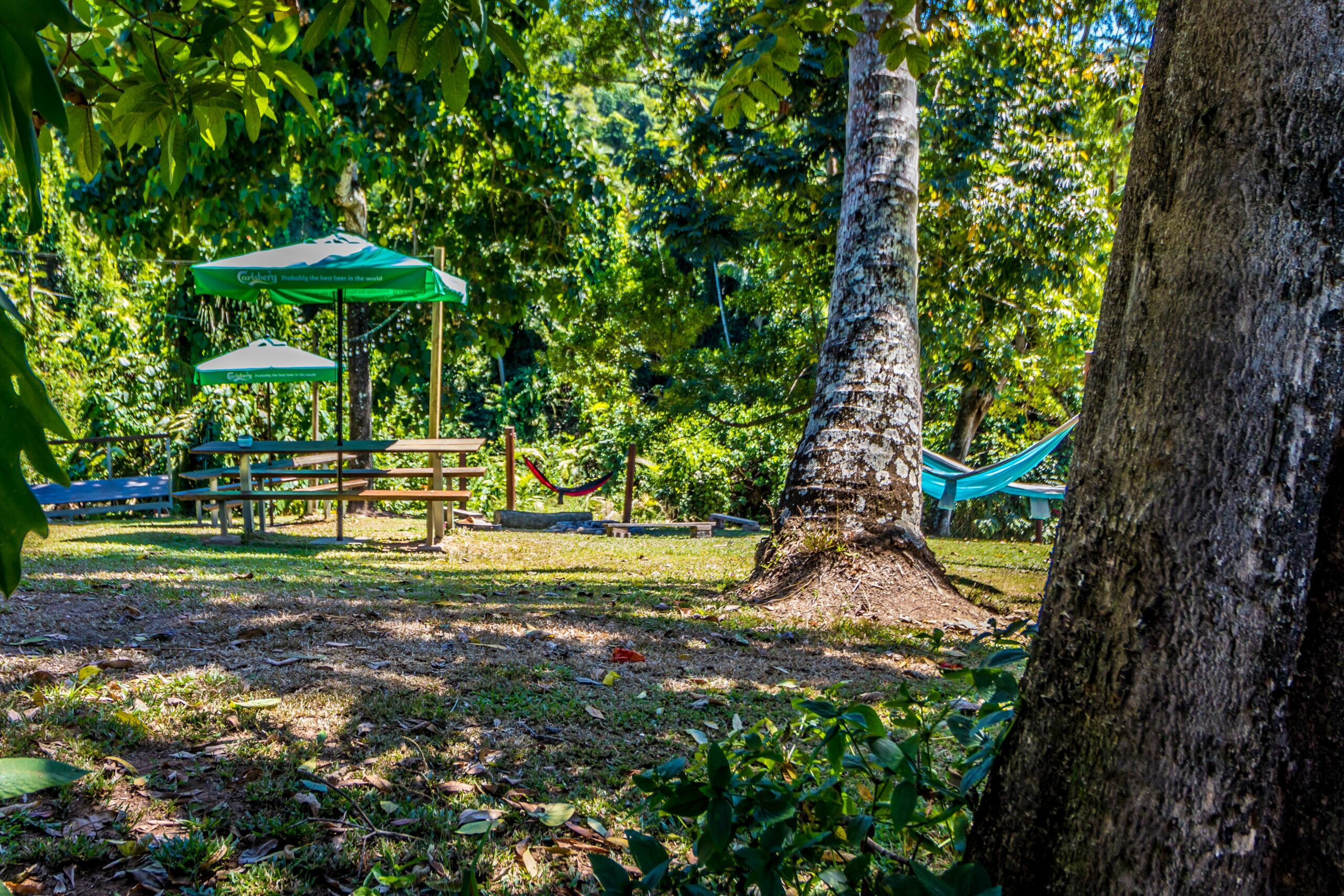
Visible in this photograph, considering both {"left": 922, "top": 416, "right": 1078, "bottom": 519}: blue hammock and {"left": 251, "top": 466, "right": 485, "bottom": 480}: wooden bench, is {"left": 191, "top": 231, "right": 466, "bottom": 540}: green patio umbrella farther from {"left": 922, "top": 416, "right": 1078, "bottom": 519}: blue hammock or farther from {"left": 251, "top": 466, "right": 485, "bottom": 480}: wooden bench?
{"left": 922, "top": 416, "right": 1078, "bottom": 519}: blue hammock

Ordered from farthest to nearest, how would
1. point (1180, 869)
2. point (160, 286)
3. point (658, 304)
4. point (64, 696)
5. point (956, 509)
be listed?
point (956, 509), point (658, 304), point (160, 286), point (64, 696), point (1180, 869)

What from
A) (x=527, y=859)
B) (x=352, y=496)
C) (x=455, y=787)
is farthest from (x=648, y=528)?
(x=527, y=859)

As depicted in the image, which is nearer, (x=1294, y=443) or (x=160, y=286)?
(x=1294, y=443)

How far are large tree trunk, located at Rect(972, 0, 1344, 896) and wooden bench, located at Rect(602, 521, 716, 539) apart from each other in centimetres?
795

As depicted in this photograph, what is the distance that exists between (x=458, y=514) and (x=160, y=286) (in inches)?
195

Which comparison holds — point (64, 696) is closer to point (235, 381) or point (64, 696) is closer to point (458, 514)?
point (235, 381)

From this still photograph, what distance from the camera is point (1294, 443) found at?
124 cm

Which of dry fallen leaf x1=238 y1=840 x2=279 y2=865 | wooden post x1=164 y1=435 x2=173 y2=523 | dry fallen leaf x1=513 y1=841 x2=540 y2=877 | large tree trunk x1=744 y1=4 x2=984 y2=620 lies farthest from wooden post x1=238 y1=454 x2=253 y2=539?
dry fallen leaf x1=513 y1=841 x2=540 y2=877

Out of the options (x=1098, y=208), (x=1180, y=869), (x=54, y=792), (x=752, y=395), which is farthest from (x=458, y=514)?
(x=1180, y=869)

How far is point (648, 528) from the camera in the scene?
9.88m

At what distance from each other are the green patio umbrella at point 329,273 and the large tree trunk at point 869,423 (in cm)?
330

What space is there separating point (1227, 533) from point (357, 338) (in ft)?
31.7

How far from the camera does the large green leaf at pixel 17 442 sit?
464 mm

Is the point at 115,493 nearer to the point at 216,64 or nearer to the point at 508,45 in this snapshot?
the point at 216,64
